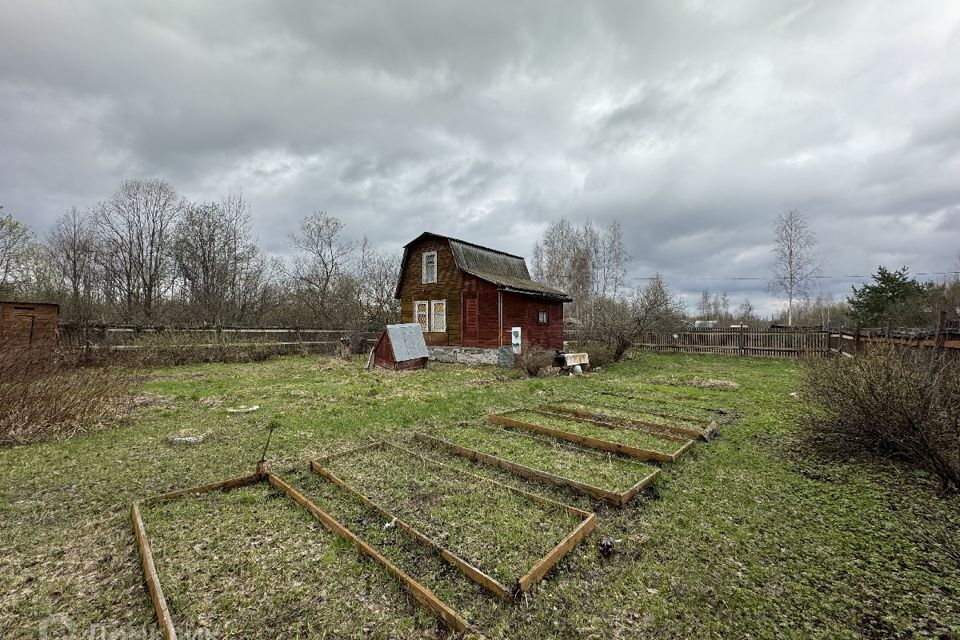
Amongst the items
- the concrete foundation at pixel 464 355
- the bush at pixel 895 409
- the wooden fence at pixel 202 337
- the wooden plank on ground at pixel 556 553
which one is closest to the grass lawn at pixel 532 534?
the wooden plank on ground at pixel 556 553

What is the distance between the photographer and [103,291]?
23.4 m

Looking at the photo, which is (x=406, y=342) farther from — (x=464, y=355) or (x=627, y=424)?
(x=627, y=424)

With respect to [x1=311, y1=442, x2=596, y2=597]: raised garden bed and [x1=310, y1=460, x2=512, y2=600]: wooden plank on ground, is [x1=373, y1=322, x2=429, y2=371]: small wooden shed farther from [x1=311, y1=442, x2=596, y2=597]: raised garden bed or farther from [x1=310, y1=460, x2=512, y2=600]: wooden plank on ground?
[x1=310, y1=460, x2=512, y2=600]: wooden plank on ground

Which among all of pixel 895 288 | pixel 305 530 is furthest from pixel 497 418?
pixel 895 288

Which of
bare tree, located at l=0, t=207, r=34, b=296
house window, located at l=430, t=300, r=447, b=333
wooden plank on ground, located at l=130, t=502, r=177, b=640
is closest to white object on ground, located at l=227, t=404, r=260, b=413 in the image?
wooden plank on ground, located at l=130, t=502, r=177, b=640

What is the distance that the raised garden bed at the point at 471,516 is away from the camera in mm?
2754

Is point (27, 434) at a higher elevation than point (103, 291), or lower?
lower

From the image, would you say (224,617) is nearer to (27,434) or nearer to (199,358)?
(27,434)

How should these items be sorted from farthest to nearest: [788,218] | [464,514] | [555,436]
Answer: [788,218] → [555,436] → [464,514]

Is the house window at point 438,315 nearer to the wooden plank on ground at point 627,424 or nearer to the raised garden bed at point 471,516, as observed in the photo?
the wooden plank on ground at point 627,424

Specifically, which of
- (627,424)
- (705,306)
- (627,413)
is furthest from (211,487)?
(705,306)

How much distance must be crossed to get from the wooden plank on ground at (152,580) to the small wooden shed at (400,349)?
34.7 feet

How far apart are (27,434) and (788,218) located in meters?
34.6

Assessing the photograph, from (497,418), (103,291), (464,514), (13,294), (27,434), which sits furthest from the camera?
(103,291)
